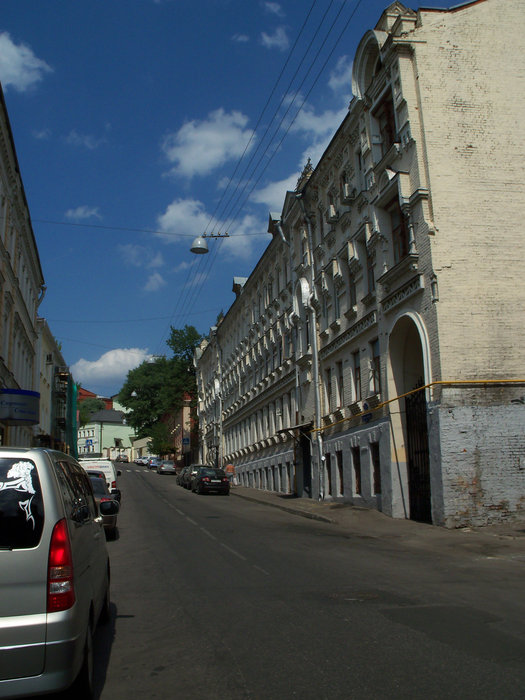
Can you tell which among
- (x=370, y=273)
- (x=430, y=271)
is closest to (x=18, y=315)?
(x=370, y=273)

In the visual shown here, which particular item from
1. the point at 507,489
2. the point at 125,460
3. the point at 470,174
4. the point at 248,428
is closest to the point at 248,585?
the point at 507,489

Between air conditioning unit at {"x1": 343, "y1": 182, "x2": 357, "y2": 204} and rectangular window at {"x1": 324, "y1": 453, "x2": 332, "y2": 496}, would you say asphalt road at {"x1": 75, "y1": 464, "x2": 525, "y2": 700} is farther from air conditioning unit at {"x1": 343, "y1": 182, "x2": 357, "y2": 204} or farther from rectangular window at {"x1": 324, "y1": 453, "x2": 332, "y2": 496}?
air conditioning unit at {"x1": 343, "y1": 182, "x2": 357, "y2": 204}

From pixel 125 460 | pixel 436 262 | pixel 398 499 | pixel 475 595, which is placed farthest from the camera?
pixel 125 460

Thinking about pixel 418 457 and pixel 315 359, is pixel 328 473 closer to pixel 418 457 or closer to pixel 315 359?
pixel 315 359

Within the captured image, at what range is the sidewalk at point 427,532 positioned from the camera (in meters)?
13.0

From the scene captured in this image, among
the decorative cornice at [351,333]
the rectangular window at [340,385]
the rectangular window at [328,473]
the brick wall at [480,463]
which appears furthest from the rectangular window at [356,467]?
the brick wall at [480,463]

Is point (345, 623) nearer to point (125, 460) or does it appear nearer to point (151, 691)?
point (151, 691)

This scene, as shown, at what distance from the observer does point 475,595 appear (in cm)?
812

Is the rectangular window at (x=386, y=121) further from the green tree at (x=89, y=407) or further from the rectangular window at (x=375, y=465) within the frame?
the green tree at (x=89, y=407)

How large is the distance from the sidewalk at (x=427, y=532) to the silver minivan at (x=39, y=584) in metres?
9.46

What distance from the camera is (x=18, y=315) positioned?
→ 100.0 feet

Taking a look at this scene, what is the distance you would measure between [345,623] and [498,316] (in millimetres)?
12481

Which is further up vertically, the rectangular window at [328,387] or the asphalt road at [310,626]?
the rectangular window at [328,387]

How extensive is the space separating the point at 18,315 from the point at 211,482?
13.3 metres
